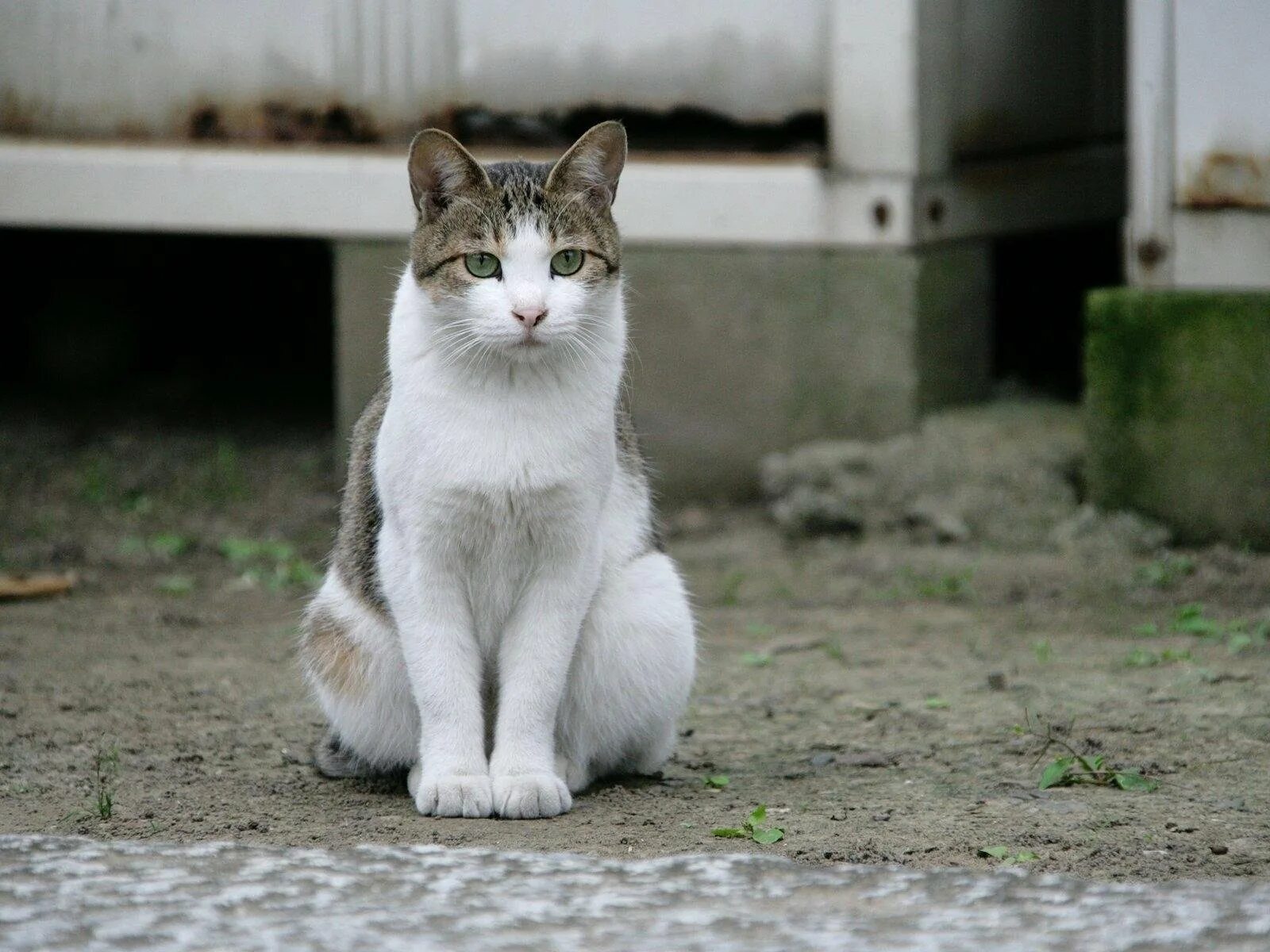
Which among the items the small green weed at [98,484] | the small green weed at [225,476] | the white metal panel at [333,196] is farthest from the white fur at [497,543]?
the small green weed at [98,484]

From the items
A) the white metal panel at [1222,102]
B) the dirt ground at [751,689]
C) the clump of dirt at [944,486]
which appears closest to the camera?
the dirt ground at [751,689]

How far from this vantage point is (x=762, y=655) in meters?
5.30

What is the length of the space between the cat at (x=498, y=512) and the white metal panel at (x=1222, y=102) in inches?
117

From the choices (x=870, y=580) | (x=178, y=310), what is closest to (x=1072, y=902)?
(x=870, y=580)

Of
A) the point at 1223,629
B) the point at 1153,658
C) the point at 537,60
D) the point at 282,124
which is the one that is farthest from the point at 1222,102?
the point at 282,124

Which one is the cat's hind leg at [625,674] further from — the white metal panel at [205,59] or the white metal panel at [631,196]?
→ the white metal panel at [205,59]

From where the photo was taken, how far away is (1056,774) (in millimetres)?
3795

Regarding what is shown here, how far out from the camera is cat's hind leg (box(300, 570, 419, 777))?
12.5 feet

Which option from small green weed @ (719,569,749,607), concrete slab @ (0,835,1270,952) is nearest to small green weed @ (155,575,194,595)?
small green weed @ (719,569,749,607)

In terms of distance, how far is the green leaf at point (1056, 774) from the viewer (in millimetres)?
3777

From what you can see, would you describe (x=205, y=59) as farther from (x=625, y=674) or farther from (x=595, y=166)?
(x=625, y=674)

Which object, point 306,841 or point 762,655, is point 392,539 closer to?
point 306,841

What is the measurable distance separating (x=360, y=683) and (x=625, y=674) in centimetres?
60

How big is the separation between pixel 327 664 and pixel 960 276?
12.9 ft
